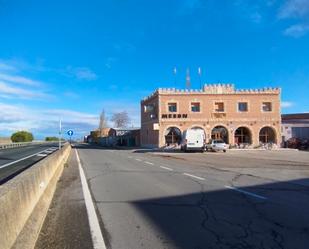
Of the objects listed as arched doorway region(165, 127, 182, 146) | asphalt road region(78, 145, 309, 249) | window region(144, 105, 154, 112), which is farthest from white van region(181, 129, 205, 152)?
asphalt road region(78, 145, 309, 249)

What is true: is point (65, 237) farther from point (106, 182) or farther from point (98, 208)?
point (106, 182)

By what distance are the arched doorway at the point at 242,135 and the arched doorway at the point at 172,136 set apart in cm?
825

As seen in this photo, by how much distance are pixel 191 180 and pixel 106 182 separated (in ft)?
10.1

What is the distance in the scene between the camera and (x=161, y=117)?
6538 centimetres

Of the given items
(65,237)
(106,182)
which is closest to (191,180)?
(106,182)

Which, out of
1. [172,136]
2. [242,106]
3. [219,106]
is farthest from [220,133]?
[172,136]

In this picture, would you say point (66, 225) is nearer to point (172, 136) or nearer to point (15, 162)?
point (15, 162)

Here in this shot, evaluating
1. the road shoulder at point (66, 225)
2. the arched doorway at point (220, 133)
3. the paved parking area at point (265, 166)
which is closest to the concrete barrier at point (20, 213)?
the road shoulder at point (66, 225)

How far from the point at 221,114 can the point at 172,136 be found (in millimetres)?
7757

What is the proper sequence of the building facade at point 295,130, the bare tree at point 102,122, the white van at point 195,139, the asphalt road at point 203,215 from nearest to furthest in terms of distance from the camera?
the asphalt road at point 203,215 < the white van at point 195,139 < the building facade at point 295,130 < the bare tree at point 102,122

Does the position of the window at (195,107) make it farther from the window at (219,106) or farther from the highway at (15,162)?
the highway at (15,162)

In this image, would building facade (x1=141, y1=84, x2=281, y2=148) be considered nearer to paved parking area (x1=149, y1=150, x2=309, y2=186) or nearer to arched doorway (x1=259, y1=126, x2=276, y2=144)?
arched doorway (x1=259, y1=126, x2=276, y2=144)

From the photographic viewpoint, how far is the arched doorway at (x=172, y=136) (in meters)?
65.8

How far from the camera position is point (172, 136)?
66250 millimetres
